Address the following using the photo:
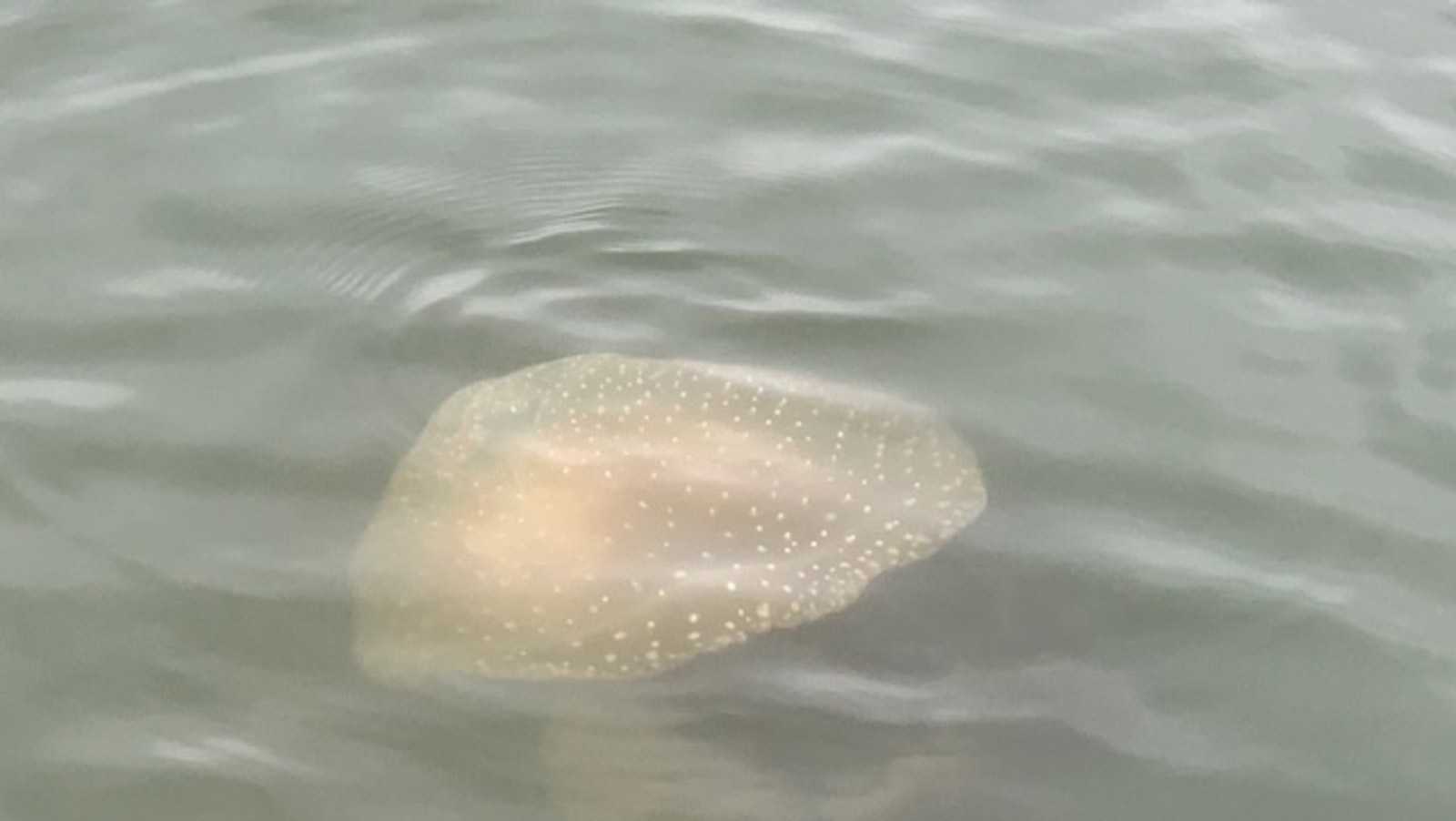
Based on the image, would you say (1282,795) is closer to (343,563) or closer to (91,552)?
(343,563)

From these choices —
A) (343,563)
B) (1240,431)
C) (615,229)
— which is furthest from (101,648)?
(1240,431)

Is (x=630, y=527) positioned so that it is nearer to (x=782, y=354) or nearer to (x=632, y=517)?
(x=632, y=517)

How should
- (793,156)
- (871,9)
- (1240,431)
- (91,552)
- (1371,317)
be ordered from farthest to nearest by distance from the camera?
1. (871,9)
2. (793,156)
3. (1371,317)
4. (1240,431)
5. (91,552)

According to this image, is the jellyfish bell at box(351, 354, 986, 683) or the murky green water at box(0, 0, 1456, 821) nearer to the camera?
the murky green water at box(0, 0, 1456, 821)

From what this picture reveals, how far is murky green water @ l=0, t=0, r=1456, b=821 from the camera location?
3.39m

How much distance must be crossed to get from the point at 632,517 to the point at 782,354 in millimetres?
918

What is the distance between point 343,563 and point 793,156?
224cm

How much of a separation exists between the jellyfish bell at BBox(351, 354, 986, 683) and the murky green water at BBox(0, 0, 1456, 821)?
0.09 m

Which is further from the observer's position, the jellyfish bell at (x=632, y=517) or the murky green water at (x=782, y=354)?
the jellyfish bell at (x=632, y=517)

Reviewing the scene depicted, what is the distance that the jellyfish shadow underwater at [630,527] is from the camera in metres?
3.50

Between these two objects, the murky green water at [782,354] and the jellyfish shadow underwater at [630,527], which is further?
the jellyfish shadow underwater at [630,527]

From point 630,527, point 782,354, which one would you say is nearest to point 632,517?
point 630,527

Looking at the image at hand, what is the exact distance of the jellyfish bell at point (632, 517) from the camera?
139 inches

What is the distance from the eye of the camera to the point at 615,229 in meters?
4.95
